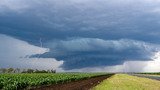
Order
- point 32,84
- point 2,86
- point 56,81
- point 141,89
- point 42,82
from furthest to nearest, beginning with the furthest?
point 56,81
point 42,82
point 32,84
point 141,89
point 2,86

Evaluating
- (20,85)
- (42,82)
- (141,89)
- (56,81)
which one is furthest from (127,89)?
(56,81)

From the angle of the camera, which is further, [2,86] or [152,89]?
[152,89]

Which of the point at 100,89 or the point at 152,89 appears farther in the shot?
the point at 152,89

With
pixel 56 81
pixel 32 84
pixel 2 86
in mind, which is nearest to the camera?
pixel 2 86

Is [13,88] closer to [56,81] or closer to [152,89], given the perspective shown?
[152,89]

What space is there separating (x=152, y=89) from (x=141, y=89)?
6.60 feet

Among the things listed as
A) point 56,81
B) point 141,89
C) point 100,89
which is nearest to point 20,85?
point 100,89

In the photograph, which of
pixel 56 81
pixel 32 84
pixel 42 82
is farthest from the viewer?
pixel 56 81

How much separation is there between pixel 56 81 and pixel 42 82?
38.6 ft

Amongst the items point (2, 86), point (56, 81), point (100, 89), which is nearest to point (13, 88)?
point (2, 86)

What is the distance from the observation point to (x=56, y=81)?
257 ft

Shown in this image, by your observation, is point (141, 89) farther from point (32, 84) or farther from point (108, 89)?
point (32, 84)

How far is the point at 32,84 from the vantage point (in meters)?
57.6

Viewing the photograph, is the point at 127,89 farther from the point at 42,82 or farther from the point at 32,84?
the point at 42,82
